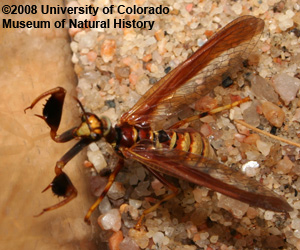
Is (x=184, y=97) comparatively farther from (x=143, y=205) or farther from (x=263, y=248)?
(x=263, y=248)

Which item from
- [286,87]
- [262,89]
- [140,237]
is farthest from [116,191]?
[286,87]

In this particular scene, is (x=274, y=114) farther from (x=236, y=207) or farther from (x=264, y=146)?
(x=236, y=207)

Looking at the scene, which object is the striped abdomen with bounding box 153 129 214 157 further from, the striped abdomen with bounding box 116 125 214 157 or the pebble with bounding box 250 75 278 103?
the pebble with bounding box 250 75 278 103

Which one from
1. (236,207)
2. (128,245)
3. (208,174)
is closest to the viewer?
(208,174)

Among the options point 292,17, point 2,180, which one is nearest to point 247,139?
point 292,17

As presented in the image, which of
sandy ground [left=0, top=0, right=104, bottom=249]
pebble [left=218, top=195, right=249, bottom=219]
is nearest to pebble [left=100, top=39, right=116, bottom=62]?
sandy ground [left=0, top=0, right=104, bottom=249]

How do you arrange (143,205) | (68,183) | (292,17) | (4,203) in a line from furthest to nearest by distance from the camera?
(292,17), (143,205), (4,203), (68,183)
